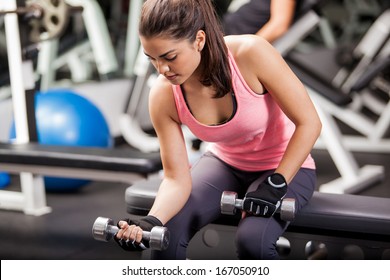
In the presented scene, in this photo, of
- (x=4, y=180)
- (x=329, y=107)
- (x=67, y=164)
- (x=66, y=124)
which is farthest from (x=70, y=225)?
(x=329, y=107)

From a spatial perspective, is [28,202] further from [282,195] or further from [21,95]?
[282,195]

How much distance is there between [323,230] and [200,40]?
600 millimetres

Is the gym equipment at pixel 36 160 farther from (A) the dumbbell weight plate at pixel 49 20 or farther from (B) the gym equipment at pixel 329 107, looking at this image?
(B) the gym equipment at pixel 329 107

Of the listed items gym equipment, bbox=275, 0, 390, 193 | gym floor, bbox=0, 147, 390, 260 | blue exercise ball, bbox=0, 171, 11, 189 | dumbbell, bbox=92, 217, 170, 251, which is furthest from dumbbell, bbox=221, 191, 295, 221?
blue exercise ball, bbox=0, 171, 11, 189

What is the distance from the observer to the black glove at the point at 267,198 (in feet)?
4.69

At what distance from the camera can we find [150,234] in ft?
4.62

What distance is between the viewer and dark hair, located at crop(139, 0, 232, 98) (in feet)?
4.51

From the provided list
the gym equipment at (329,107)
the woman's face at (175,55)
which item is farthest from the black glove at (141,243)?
the gym equipment at (329,107)

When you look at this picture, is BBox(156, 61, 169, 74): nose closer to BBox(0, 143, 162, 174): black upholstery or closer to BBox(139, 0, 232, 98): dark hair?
BBox(139, 0, 232, 98): dark hair

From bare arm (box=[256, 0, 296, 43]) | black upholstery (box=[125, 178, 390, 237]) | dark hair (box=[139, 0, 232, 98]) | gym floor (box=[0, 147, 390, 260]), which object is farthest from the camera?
bare arm (box=[256, 0, 296, 43])

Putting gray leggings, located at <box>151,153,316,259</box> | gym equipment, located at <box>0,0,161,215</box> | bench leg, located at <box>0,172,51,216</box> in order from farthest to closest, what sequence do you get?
bench leg, located at <box>0,172,51,216</box> → gym equipment, located at <box>0,0,161,215</box> → gray leggings, located at <box>151,153,316,259</box>

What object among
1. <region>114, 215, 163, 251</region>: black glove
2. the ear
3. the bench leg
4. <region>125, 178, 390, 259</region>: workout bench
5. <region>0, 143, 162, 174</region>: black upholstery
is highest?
the ear

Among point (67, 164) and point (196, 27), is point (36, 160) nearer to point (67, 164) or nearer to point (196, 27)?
point (67, 164)

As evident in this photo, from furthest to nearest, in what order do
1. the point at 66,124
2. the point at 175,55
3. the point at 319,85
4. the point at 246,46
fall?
1. the point at 319,85
2. the point at 66,124
3. the point at 246,46
4. the point at 175,55
